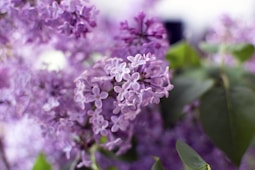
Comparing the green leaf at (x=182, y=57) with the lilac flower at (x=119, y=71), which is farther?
the green leaf at (x=182, y=57)

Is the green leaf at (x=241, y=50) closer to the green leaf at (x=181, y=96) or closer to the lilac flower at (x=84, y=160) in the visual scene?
the green leaf at (x=181, y=96)

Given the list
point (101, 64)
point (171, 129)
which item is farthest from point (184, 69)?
point (101, 64)

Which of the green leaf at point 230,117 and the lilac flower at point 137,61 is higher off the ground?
the lilac flower at point 137,61

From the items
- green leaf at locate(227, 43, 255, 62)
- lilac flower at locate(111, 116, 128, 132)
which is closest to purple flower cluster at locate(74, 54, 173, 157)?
lilac flower at locate(111, 116, 128, 132)

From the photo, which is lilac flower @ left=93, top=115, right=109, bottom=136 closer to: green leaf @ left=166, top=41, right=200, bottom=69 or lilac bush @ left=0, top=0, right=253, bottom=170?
lilac bush @ left=0, top=0, right=253, bottom=170

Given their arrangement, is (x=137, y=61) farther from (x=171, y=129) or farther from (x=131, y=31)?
(x=171, y=129)

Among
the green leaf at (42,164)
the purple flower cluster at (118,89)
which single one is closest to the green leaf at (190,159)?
the purple flower cluster at (118,89)

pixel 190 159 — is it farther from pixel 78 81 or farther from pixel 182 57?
pixel 182 57
